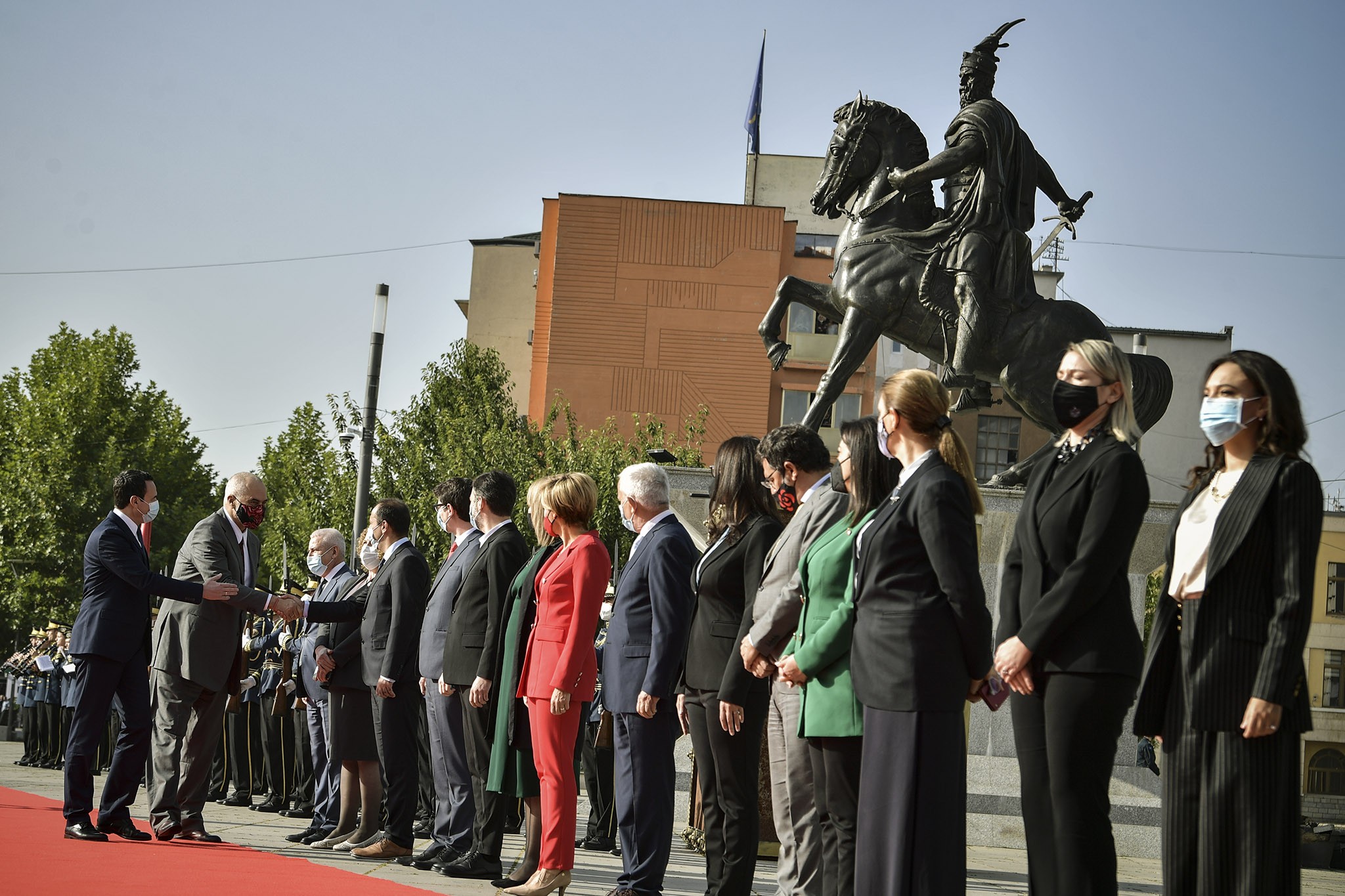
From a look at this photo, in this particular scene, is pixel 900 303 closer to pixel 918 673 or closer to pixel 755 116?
pixel 918 673

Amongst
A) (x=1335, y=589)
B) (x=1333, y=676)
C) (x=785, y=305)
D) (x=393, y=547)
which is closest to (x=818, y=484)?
(x=393, y=547)

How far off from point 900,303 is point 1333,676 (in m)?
48.6

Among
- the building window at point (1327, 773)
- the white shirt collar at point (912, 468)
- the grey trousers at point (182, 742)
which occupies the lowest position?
the building window at point (1327, 773)

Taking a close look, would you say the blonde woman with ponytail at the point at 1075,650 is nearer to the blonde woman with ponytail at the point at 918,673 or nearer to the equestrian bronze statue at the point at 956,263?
the blonde woman with ponytail at the point at 918,673

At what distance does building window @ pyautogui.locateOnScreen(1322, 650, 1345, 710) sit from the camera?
170 feet

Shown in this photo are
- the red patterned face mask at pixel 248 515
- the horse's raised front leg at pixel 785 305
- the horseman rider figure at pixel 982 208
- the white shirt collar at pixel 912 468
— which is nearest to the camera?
the white shirt collar at pixel 912 468

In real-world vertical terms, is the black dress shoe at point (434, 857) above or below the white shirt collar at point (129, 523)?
below

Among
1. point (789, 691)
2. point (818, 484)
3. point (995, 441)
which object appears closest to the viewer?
point (789, 691)

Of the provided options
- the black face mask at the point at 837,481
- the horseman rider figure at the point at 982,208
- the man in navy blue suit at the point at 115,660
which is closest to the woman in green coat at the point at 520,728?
the black face mask at the point at 837,481

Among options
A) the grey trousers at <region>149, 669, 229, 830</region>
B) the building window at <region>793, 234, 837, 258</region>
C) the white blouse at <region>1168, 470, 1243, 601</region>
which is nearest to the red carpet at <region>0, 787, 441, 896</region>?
the grey trousers at <region>149, 669, 229, 830</region>

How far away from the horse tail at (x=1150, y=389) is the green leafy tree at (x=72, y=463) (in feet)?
114

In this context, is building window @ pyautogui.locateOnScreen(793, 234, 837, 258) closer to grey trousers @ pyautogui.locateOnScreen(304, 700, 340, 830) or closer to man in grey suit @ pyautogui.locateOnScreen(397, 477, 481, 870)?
grey trousers @ pyautogui.locateOnScreen(304, 700, 340, 830)

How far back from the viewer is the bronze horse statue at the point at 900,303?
10.6 m

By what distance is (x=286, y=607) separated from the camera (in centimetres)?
825
